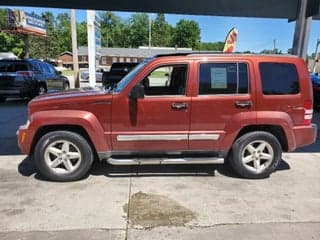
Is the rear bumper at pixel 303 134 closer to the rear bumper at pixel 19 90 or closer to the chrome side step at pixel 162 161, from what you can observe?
the chrome side step at pixel 162 161

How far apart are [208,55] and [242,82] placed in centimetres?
67

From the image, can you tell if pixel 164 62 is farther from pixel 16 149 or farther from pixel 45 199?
pixel 16 149

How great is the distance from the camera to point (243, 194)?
5.25 m

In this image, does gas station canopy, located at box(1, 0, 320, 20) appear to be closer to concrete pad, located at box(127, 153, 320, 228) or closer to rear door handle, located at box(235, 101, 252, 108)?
rear door handle, located at box(235, 101, 252, 108)

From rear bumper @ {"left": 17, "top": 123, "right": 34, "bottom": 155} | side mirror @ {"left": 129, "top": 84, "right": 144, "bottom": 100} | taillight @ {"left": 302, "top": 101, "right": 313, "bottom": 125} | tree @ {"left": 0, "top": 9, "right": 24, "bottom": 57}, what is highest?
tree @ {"left": 0, "top": 9, "right": 24, "bottom": 57}

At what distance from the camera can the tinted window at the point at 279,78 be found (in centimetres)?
580

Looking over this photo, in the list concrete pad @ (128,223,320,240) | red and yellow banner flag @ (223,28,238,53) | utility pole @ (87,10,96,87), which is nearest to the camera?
concrete pad @ (128,223,320,240)

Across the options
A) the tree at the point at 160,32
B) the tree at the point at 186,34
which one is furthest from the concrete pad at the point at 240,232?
the tree at the point at 160,32

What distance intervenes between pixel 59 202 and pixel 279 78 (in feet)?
12.3

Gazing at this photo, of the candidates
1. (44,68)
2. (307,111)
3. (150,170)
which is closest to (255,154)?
(307,111)

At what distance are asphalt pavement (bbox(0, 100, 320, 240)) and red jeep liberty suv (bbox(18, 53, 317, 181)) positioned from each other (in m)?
0.33

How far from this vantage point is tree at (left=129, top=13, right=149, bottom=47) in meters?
116

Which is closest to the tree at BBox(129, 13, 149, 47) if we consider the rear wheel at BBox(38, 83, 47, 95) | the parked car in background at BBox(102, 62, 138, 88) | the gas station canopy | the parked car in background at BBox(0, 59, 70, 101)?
the parked car in background at BBox(102, 62, 138, 88)

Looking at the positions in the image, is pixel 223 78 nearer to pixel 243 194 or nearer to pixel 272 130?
pixel 272 130
